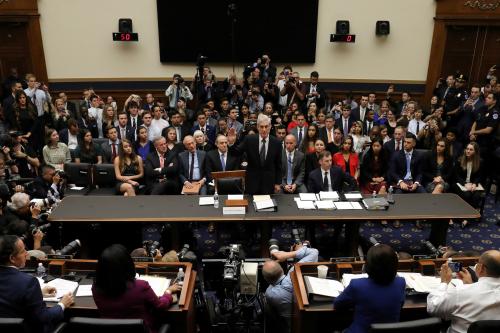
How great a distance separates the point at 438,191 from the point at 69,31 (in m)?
8.85

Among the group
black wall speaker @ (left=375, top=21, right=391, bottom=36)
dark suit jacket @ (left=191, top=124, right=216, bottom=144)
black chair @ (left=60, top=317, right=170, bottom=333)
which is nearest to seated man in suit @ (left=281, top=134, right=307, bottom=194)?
dark suit jacket @ (left=191, top=124, right=216, bottom=144)

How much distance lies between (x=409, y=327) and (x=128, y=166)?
16.0ft

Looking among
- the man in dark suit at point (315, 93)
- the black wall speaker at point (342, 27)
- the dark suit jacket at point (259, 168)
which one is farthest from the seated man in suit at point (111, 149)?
the black wall speaker at point (342, 27)

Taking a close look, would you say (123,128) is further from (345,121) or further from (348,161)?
(345,121)

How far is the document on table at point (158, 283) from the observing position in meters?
3.56

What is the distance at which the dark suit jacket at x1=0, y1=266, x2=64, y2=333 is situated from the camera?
286 centimetres

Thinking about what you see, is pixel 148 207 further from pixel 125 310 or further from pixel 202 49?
pixel 202 49

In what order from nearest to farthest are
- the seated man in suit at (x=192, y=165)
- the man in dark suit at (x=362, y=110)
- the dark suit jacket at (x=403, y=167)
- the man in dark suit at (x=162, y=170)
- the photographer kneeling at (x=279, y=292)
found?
the photographer kneeling at (x=279, y=292) < the man in dark suit at (x=162, y=170) < the seated man in suit at (x=192, y=165) < the dark suit jacket at (x=403, y=167) < the man in dark suit at (x=362, y=110)

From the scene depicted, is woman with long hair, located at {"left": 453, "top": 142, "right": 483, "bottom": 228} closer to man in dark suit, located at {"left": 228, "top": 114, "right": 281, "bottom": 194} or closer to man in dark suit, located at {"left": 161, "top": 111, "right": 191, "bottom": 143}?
man in dark suit, located at {"left": 228, "top": 114, "right": 281, "bottom": 194}

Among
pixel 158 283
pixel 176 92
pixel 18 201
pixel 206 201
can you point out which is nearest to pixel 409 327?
pixel 158 283

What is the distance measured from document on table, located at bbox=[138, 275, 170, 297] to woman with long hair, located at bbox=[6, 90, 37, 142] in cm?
592

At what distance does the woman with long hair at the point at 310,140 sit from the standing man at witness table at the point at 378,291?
4.47m

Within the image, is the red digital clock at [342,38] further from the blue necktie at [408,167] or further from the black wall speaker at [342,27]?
the blue necktie at [408,167]

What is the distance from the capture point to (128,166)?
6.66 metres
